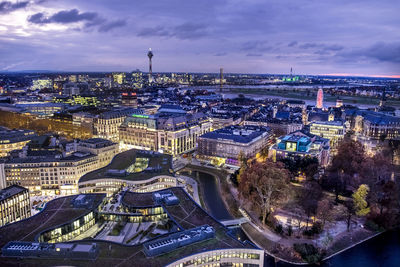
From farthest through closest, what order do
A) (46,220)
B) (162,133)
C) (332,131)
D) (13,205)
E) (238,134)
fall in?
1. (332,131)
2. (162,133)
3. (238,134)
4. (13,205)
5. (46,220)

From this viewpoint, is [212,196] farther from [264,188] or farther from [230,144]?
[230,144]

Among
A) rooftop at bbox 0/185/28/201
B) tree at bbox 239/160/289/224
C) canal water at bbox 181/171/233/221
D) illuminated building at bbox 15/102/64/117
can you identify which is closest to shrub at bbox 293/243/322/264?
tree at bbox 239/160/289/224

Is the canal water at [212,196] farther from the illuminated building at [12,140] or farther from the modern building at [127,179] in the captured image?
the illuminated building at [12,140]

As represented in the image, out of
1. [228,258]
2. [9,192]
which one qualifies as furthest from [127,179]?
[228,258]

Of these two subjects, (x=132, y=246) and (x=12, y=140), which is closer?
(x=132, y=246)

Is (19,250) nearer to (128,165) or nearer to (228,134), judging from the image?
(128,165)

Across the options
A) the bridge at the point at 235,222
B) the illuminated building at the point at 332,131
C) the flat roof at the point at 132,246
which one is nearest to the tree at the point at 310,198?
the bridge at the point at 235,222

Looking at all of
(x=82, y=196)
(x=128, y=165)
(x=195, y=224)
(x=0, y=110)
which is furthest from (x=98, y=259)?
(x=0, y=110)
